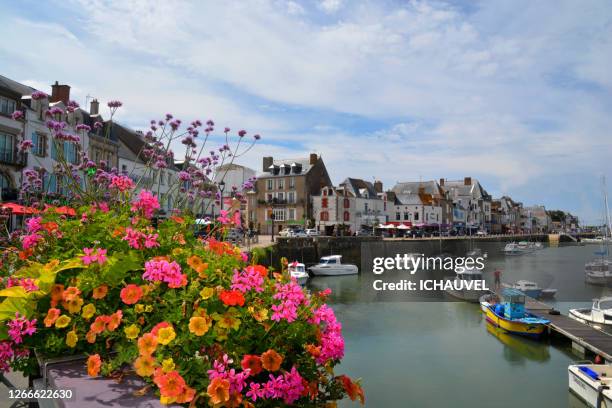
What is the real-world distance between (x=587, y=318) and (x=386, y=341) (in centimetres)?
1269

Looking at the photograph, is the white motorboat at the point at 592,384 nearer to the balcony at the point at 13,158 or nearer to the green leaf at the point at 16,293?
the green leaf at the point at 16,293

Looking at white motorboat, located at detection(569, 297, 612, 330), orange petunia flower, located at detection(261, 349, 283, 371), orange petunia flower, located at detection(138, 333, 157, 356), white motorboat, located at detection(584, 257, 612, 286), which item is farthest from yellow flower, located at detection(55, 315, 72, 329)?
white motorboat, located at detection(584, 257, 612, 286)

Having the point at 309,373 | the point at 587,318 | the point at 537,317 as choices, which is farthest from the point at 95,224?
the point at 587,318

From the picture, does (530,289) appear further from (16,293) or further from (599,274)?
(16,293)

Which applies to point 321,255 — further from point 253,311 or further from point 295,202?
point 253,311

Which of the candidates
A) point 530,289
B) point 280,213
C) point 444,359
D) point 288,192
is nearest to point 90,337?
point 444,359

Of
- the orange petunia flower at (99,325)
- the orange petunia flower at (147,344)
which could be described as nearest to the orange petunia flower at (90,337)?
the orange petunia flower at (99,325)

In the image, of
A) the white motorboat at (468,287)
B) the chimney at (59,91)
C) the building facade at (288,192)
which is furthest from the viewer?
the building facade at (288,192)

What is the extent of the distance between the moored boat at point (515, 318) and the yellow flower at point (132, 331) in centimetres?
2564

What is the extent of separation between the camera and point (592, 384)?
47.5 feet

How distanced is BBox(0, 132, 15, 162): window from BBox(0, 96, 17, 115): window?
136 cm

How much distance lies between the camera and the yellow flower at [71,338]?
86.4 inches

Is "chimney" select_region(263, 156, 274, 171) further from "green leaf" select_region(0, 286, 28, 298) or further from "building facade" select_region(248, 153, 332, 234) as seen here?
"green leaf" select_region(0, 286, 28, 298)

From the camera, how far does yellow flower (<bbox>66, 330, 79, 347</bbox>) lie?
2.20 m
